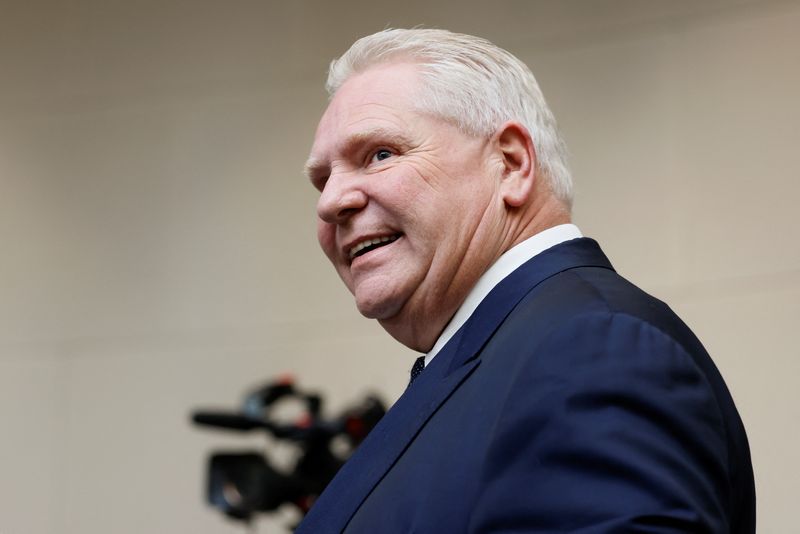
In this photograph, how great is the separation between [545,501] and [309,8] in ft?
10.8

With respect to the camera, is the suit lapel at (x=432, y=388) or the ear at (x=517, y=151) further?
the ear at (x=517, y=151)

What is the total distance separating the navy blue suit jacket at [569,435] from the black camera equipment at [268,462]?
955mm

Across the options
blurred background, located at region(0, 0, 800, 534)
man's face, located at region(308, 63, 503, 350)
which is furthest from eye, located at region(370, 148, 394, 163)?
blurred background, located at region(0, 0, 800, 534)

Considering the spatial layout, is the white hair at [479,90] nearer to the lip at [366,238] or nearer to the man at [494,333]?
the man at [494,333]

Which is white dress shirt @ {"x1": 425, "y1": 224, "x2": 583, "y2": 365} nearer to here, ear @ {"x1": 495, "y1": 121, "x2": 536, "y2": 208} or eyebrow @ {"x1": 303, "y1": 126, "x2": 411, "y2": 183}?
ear @ {"x1": 495, "y1": 121, "x2": 536, "y2": 208}

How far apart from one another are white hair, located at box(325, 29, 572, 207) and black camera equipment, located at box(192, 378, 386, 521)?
0.99 metres

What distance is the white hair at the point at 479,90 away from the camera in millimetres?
1639

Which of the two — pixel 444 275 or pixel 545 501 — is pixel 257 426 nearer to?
pixel 444 275

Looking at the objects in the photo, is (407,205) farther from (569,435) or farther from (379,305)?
(569,435)

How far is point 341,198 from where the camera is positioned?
5.39 ft

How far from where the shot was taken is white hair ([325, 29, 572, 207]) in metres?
1.64

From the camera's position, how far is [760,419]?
3.31m

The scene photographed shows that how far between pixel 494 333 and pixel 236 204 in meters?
2.81

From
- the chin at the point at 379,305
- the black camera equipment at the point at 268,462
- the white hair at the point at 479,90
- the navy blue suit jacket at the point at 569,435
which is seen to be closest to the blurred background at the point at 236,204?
the black camera equipment at the point at 268,462
